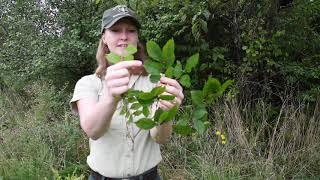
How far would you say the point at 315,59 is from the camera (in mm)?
5520

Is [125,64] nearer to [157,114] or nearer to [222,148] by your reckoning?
[157,114]

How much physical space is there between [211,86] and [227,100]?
3589 mm

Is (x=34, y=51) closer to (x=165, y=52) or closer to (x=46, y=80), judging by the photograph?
(x=46, y=80)

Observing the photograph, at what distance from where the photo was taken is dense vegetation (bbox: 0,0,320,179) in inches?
164

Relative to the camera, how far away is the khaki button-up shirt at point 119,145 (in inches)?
74.0

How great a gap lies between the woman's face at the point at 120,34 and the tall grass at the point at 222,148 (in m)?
2.30

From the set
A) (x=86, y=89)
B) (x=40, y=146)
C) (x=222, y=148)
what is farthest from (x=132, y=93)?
(x=40, y=146)

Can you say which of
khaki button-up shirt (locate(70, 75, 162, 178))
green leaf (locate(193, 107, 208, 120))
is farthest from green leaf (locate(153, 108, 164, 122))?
khaki button-up shirt (locate(70, 75, 162, 178))

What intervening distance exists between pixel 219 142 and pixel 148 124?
322 centimetres

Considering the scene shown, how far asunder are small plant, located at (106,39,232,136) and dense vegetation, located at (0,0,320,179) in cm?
174

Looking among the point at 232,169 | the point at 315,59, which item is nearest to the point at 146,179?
the point at 232,169

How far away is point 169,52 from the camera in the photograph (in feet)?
3.62

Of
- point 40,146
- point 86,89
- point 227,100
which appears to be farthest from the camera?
point 227,100

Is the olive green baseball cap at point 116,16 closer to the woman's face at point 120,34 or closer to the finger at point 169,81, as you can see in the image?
the woman's face at point 120,34
